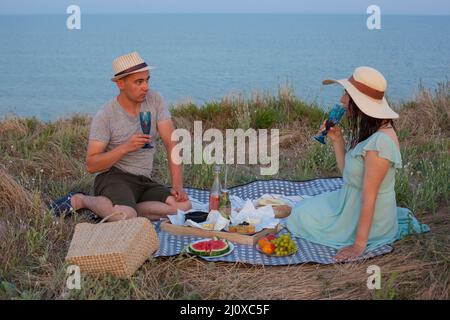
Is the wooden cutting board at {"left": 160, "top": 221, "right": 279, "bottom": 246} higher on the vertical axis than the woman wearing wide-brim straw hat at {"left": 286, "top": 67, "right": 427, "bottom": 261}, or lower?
lower

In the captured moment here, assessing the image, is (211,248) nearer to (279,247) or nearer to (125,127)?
(279,247)

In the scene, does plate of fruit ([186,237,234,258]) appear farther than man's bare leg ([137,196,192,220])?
No

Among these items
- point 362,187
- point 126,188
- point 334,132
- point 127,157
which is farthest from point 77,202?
point 362,187

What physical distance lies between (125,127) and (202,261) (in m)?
1.42

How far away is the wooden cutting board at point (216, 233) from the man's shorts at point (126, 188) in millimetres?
386

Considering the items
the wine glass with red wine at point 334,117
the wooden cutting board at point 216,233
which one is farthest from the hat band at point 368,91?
the wooden cutting board at point 216,233

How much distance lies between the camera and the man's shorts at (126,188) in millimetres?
5301

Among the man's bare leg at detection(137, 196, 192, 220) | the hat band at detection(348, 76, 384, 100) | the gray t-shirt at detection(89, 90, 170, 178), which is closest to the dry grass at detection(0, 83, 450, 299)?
the man's bare leg at detection(137, 196, 192, 220)

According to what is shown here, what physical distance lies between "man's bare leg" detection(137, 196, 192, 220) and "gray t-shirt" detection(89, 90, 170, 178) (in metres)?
0.29

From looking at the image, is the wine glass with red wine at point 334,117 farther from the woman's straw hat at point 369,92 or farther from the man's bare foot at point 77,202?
the man's bare foot at point 77,202

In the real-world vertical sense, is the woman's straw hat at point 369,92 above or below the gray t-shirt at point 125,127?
above

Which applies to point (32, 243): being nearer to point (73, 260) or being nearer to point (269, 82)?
point (73, 260)

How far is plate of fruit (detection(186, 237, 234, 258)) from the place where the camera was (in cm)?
455

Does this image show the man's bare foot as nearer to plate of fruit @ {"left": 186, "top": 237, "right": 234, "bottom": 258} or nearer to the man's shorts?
the man's shorts
